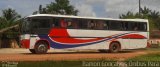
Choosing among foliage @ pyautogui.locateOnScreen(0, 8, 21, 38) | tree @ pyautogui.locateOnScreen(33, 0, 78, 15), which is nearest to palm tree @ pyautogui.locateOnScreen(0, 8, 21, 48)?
foliage @ pyautogui.locateOnScreen(0, 8, 21, 38)

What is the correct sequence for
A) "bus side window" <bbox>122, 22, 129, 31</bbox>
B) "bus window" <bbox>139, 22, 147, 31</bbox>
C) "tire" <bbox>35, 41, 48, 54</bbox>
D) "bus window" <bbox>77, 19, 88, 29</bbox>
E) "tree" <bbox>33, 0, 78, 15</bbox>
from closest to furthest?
Result: "tire" <bbox>35, 41, 48, 54</bbox>, "bus window" <bbox>77, 19, 88, 29</bbox>, "bus side window" <bbox>122, 22, 129, 31</bbox>, "bus window" <bbox>139, 22, 147, 31</bbox>, "tree" <bbox>33, 0, 78, 15</bbox>

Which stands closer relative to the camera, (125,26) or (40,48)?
(40,48)

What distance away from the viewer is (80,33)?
88.0ft

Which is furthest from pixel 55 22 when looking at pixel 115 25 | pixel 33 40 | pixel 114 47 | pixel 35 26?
pixel 114 47

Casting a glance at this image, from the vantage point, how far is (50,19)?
2527 cm

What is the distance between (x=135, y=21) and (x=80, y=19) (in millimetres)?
4980

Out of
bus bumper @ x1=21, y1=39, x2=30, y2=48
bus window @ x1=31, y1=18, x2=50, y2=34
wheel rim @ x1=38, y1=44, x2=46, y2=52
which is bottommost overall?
wheel rim @ x1=38, y1=44, x2=46, y2=52

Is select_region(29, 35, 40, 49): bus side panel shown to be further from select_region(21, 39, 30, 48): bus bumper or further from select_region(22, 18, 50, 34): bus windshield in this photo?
select_region(22, 18, 50, 34): bus windshield

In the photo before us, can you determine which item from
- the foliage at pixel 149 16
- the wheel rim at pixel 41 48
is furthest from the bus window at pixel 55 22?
the foliage at pixel 149 16

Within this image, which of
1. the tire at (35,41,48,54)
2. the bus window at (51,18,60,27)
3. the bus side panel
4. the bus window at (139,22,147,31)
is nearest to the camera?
the bus side panel

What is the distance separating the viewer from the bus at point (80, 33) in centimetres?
2484

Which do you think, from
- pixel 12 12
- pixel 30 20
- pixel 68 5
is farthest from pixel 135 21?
pixel 68 5

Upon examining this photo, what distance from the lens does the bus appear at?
→ 24.8m

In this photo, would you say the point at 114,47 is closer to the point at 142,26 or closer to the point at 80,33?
the point at 142,26
